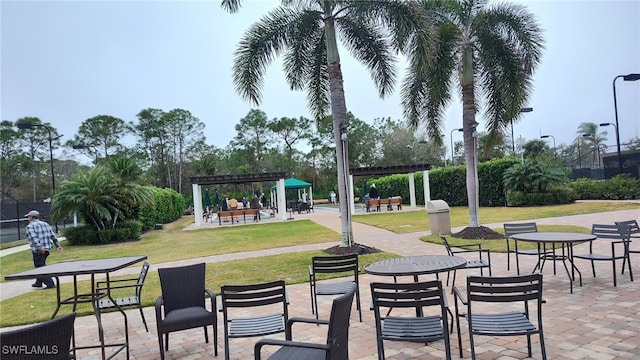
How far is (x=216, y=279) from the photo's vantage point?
818 cm

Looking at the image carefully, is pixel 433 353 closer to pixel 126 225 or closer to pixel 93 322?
pixel 93 322

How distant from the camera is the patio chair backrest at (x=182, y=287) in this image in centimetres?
428

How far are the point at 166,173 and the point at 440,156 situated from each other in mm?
34841

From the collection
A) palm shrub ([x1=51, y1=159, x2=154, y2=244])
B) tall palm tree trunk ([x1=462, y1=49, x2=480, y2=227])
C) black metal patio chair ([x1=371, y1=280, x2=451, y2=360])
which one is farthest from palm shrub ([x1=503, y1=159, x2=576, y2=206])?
black metal patio chair ([x1=371, y1=280, x2=451, y2=360])

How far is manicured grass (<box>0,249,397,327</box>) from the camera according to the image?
6488 mm

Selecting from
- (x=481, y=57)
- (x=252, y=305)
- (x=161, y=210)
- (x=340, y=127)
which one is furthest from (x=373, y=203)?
(x=252, y=305)

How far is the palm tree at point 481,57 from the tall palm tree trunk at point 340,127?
287 centimetres

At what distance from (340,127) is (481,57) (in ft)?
17.8

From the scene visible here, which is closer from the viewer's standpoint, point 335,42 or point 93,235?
point 335,42

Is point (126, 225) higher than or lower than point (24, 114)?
lower

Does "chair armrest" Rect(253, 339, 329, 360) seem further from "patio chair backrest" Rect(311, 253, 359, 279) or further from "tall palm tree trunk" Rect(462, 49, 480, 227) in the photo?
"tall palm tree trunk" Rect(462, 49, 480, 227)

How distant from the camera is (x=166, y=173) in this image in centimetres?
5169

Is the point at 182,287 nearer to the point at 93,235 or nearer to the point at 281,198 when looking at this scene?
the point at 93,235

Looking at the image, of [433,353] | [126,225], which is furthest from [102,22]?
[433,353]
